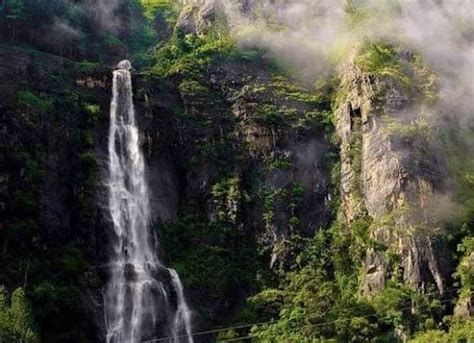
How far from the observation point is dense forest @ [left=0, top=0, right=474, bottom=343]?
42125 millimetres

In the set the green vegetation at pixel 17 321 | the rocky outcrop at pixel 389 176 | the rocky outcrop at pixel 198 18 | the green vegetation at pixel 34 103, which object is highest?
the rocky outcrop at pixel 198 18

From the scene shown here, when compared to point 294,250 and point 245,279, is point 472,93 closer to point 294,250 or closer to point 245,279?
point 294,250

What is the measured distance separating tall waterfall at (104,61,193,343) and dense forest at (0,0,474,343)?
57 cm

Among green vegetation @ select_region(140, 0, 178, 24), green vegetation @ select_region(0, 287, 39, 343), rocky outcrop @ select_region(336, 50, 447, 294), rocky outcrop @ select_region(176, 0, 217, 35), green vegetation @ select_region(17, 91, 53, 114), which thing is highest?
green vegetation @ select_region(140, 0, 178, 24)

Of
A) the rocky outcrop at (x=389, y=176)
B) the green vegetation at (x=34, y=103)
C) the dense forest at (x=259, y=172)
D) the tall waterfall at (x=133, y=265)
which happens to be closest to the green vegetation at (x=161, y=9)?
the dense forest at (x=259, y=172)

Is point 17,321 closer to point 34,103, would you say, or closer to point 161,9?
point 34,103

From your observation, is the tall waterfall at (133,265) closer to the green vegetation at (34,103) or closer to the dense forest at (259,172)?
the dense forest at (259,172)

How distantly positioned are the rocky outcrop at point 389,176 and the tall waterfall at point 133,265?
11.9m

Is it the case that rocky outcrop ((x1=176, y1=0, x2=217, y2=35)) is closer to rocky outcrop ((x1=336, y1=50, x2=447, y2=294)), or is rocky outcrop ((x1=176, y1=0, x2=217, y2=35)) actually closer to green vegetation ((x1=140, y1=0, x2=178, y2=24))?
green vegetation ((x1=140, y1=0, x2=178, y2=24))

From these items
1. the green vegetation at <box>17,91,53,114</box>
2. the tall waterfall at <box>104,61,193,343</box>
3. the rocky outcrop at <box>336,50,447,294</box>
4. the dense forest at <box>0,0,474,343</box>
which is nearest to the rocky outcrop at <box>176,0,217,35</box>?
the dense forest at <box>0,0,474,343</box>

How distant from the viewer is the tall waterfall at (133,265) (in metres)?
42.5

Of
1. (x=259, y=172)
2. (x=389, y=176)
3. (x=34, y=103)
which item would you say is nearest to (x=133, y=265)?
(x=259, y=172)

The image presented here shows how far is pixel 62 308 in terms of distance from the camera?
39156mm

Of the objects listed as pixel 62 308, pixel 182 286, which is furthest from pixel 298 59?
pixel 62 308
